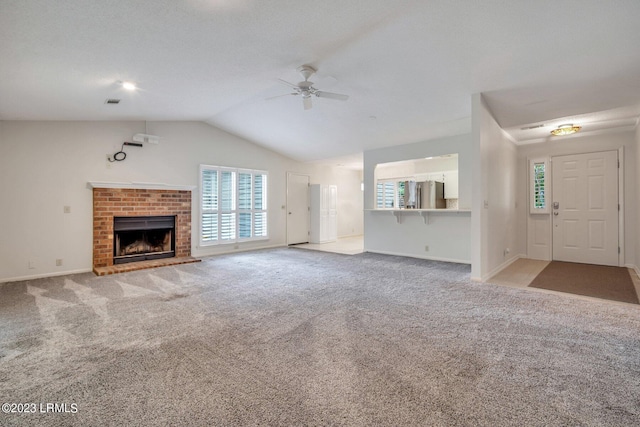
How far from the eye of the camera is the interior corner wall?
159 inches

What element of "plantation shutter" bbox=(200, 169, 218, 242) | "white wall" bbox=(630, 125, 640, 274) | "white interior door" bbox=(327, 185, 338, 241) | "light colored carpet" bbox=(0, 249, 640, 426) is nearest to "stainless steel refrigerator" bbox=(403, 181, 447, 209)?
"light colored carpet" bbox=(0, 249, 640, 426)

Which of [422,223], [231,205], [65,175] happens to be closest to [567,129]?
[422,223]

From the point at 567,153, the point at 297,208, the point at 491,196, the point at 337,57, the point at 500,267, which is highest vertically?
the point at 337,57

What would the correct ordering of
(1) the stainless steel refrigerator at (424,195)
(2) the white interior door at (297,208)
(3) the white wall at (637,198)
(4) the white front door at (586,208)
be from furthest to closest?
1. (2) the white interior door at (297,208)
2. (1) the stainless steel refrigerator at (424,195)
3. (4) the white front door at (586,208)
4. (3) the white wall at (637,198)

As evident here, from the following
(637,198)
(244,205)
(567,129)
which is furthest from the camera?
(244,205)

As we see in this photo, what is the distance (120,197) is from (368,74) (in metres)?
4.68

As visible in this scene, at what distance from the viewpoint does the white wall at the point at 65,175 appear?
14.3ft

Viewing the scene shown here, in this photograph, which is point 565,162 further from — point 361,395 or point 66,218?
point 66,218

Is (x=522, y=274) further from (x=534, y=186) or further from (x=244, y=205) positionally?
(x=244, y=205)

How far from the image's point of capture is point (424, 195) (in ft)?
19.5

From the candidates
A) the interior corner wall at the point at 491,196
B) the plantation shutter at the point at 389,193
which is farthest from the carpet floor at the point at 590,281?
the plantation shutter at the point at 389,193

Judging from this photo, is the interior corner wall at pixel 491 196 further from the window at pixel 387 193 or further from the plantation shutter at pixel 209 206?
the plantation shutter at pixel 209 206

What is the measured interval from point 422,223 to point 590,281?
2.71 meters

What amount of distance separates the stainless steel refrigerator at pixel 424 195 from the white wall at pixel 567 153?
73.5 inches
